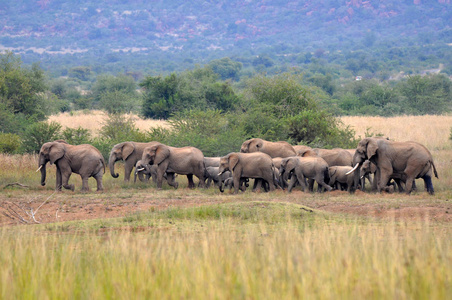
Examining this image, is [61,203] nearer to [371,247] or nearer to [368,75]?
[371,247]

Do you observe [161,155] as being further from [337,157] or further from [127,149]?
[337,157]

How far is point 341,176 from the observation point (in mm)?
16719

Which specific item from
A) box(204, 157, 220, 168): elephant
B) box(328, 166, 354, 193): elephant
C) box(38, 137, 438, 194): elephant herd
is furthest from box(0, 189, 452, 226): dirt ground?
box(204, 157, 220, 168): elephant

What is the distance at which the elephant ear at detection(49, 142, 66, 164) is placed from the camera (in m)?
16.7

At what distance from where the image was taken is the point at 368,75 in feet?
422

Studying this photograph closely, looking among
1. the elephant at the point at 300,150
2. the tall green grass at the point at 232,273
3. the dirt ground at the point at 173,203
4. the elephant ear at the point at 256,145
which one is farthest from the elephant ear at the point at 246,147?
the tall green grass at the point at 232,273

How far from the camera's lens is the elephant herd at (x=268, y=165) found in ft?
51.3

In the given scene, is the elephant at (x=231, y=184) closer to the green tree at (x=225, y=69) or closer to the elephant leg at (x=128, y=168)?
the elephant leg at (x=128, y=168)

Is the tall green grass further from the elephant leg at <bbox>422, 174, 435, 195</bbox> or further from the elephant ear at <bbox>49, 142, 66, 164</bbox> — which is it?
the elephant ear at <bbox>49, 142, 66, 164</bbox>

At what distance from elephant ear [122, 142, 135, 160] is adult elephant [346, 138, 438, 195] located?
7003 mm

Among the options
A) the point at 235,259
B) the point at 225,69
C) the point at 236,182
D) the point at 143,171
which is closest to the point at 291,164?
the point at 236,182

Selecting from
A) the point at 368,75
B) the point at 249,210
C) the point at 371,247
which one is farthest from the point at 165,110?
the point at 368,75

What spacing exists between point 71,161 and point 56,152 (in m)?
0.51

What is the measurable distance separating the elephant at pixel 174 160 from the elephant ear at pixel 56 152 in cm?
246
